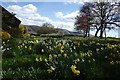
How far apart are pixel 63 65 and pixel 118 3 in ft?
115

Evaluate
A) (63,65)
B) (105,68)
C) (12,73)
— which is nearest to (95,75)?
(105,68)

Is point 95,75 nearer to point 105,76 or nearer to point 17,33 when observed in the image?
point 105,76

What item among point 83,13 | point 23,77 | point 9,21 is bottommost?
point 23,77

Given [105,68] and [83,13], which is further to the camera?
[83,13]

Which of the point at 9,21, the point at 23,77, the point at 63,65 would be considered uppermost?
the point at 9,21

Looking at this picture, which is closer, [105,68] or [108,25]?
[105,68]

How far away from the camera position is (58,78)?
3164mm

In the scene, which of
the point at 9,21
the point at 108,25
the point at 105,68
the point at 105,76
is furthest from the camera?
the point at 108,25

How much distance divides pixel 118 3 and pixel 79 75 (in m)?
35.2

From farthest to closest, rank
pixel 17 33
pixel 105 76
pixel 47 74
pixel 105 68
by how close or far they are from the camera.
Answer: pixel 17 33 → pixel 105 68 → pixel 47 74 → pixel 105 76

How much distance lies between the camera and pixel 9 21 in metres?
22.0

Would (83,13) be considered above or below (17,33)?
above

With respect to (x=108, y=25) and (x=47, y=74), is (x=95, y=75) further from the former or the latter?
(x=108, y=25)

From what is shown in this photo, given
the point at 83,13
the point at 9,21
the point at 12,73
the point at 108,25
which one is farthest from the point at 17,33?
the point at 108,25
